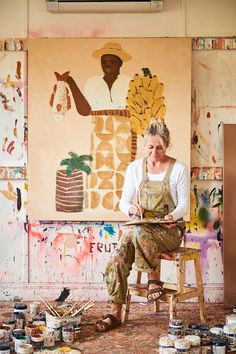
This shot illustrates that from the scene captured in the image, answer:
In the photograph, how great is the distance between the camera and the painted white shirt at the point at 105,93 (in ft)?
16.9

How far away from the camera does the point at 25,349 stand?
3605 millimetres

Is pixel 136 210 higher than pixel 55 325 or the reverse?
higher

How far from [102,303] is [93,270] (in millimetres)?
293

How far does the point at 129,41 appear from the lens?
514 cm

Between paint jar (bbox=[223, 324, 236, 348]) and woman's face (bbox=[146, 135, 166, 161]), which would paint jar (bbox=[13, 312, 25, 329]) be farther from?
woman's face (bbox=[146, 135, 166, 161])

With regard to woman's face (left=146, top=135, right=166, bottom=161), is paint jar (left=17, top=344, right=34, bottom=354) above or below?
below

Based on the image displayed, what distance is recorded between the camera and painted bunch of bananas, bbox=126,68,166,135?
16.9 ft

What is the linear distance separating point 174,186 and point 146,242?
1.69 ft

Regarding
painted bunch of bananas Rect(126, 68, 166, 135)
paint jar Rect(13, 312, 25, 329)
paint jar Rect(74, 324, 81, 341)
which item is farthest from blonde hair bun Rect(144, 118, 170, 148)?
paint jar Rect(13, 312, 25, 329)

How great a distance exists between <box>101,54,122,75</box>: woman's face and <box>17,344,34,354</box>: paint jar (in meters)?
2.46

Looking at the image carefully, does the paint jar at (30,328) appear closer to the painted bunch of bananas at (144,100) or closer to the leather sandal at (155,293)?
the leather sandal at (155,293)

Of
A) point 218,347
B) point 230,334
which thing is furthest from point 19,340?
point 230,334

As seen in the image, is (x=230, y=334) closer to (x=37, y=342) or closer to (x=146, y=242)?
(x=146, y=242)

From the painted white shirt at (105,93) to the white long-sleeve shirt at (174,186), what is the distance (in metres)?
0.77
